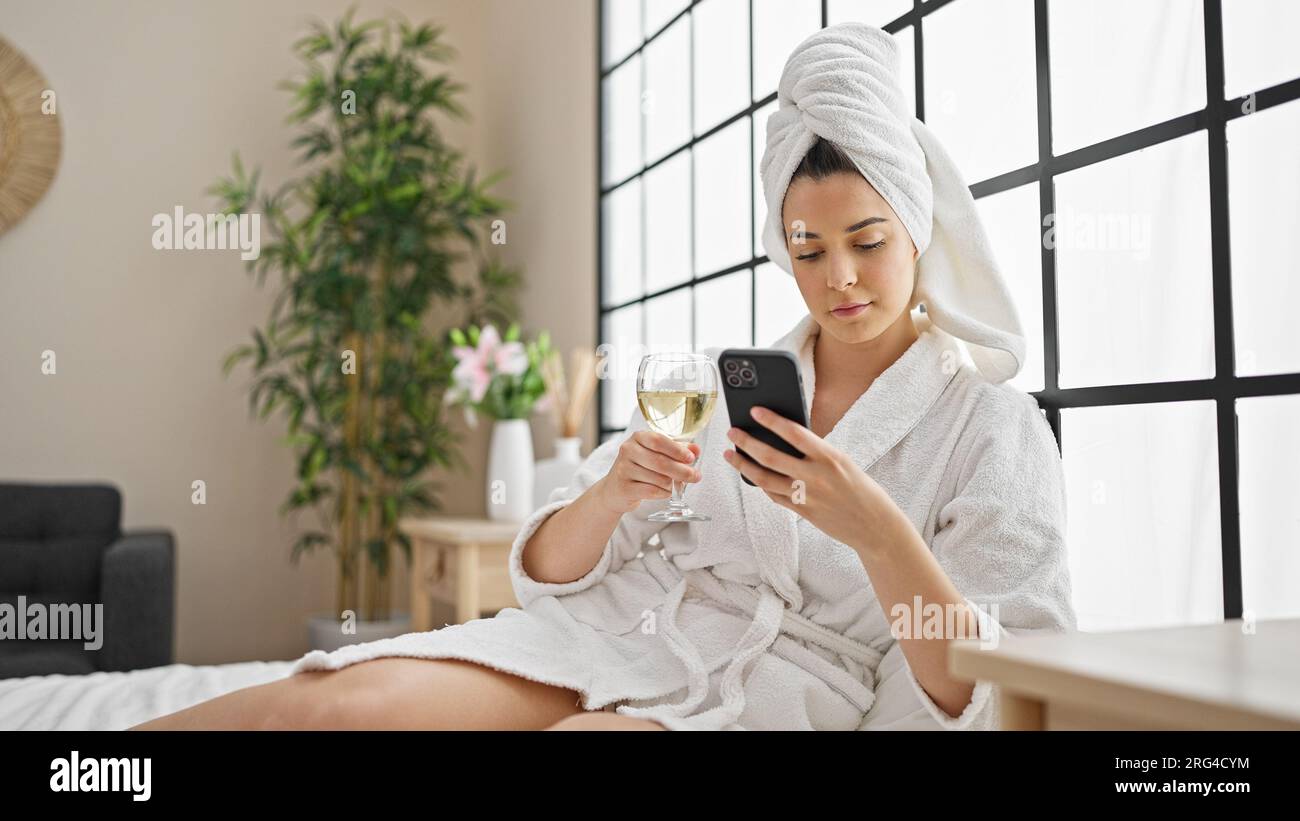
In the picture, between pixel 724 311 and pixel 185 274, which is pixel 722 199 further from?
pixel 185 274

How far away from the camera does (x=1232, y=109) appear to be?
52.6 inches

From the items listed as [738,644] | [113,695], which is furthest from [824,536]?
[113,695]

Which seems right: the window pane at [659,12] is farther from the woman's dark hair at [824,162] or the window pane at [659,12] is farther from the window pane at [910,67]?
the woman's dark hair at [824,162]

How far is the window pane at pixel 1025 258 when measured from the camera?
5.44ft

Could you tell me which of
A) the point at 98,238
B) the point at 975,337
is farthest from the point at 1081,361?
the point at 98,238

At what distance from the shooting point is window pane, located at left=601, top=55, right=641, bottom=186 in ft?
10.4

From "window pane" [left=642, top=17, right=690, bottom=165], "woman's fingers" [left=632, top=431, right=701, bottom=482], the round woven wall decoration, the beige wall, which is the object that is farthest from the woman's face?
the round woven wall decoration

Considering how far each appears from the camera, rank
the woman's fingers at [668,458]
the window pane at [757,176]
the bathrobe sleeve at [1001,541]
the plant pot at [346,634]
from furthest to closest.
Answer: the plant pot at [346,634]
the window pane at [757,176]
the woman's fingers at [668,458]
the bathrobe sleeve at [1001,541]

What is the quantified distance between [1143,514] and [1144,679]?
88 cm

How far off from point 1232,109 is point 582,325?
2.35 m

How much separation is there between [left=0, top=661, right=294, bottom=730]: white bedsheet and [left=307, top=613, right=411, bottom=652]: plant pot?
1663 mm

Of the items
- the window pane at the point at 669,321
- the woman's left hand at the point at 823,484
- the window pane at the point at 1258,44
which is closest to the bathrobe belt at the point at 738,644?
the woman's left hand at the point at 823,484

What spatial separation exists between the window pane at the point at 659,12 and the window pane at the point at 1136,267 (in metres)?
1.62
